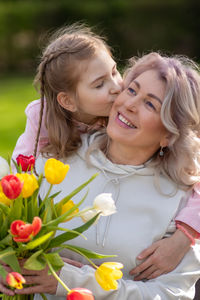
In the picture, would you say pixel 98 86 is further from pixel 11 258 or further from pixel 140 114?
pixel 11 258

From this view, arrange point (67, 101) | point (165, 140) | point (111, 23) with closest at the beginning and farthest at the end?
point (165, 140) → point (67, 101) → point (111, 23)

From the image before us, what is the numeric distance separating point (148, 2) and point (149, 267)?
10.7 m

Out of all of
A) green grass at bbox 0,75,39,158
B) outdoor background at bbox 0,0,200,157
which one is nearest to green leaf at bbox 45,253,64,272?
green grass at bbox 0,75,39,158

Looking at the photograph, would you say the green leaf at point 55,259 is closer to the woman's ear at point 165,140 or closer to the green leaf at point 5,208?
the green leaf at point 5,208

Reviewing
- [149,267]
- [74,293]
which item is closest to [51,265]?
[74,293]

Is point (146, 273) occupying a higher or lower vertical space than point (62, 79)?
lower

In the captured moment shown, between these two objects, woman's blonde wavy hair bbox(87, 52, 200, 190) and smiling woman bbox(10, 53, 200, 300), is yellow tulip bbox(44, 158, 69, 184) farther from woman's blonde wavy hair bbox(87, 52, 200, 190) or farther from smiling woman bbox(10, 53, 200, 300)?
woman's blonde wavy hair bbox(87, 52, 200, 190)

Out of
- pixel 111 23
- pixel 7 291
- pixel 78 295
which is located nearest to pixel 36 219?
pixel 78 295

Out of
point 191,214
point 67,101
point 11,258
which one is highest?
point 67,101

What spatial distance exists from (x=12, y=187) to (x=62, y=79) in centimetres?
111

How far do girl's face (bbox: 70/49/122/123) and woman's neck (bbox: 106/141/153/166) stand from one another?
0.21m

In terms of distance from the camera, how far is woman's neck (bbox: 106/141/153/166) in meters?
2.74

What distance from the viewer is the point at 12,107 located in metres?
9.67

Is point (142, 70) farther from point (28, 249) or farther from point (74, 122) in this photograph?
point (28, 249)
